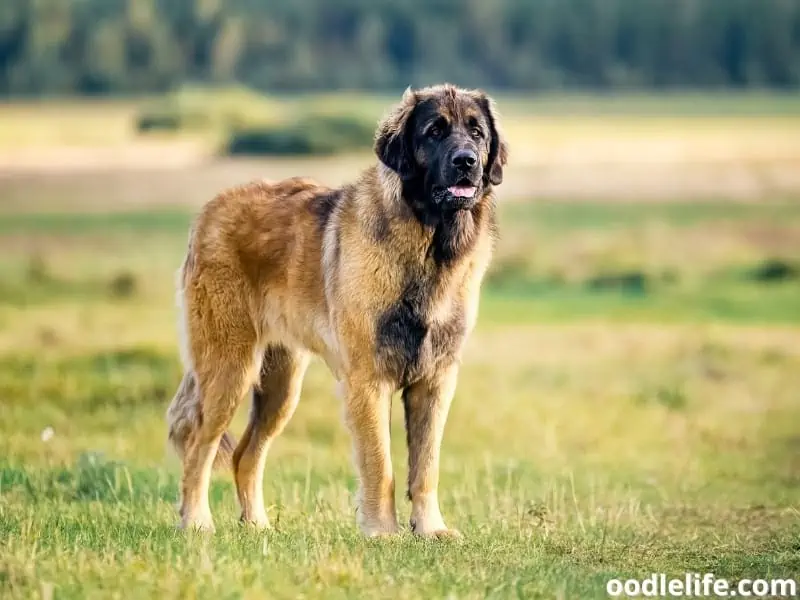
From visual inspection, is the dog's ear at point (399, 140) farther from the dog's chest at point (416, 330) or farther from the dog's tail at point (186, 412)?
the dog's tail at point (186, 412)

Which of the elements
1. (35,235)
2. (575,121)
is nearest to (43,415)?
(35,235)

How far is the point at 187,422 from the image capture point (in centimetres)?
920

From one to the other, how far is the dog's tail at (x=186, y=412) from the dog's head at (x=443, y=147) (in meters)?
1.75

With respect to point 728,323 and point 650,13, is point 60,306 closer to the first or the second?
point 728,323

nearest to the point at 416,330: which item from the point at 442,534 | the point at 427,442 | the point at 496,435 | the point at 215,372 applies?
the point at 427,442

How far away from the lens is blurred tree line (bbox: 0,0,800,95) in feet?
130

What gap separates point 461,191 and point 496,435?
8156 mm

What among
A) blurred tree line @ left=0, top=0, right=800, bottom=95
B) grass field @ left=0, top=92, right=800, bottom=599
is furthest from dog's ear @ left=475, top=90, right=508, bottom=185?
blurred tree line @ left=0, top=0, right=800, bottom=95

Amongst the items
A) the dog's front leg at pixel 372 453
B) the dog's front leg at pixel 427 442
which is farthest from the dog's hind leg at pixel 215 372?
the dog's front leg at pixel 427 442

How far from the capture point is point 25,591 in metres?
6.32

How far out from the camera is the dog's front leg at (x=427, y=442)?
8.27 metres

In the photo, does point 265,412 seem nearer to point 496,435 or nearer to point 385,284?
point 385,284

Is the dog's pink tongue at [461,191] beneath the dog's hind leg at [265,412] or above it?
above

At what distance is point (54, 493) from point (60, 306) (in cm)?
1629
